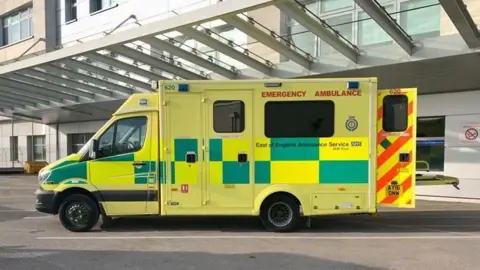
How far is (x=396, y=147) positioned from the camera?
26.6 feet

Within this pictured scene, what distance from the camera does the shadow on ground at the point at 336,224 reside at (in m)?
8.77

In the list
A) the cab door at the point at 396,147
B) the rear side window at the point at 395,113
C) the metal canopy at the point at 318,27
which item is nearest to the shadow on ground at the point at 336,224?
the cab door at the point at 396,147

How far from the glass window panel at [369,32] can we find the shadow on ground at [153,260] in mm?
8976

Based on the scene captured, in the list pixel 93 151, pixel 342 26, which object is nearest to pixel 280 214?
pixel 93 151

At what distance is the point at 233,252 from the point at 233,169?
1760 millimetres

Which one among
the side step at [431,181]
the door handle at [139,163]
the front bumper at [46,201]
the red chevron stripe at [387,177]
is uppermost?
the door handle at [139,163]

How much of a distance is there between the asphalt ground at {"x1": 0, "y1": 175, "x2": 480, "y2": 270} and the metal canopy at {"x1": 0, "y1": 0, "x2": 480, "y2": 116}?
417 centimetres

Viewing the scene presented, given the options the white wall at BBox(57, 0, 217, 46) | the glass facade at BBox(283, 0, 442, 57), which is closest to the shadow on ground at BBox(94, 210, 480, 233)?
the glass facade at BBox(283, 0, 442, 57)

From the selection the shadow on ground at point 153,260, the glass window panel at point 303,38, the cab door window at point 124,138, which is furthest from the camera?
the glass window panel at point 303,38

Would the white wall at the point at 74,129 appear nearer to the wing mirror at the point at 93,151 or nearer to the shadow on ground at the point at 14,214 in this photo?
the shadow on ground at the point at 14,214

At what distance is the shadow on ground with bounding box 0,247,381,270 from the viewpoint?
611 centimetres

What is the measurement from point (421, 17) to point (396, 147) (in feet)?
21.1

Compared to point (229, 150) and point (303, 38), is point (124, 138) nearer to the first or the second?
point (229, 150)

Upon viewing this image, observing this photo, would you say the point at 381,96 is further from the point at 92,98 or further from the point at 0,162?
the point at 0,162
